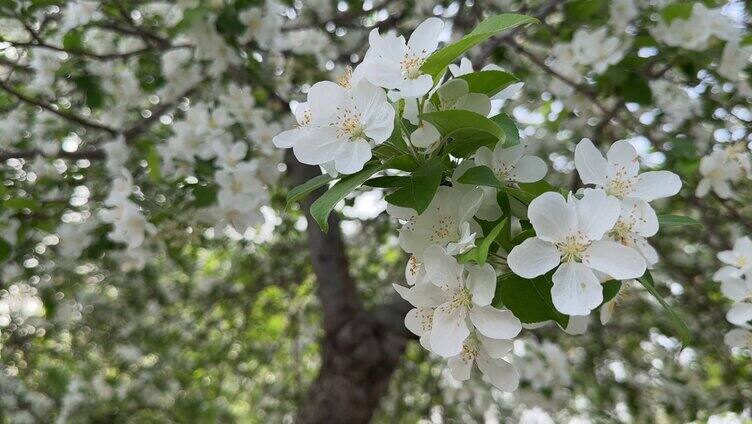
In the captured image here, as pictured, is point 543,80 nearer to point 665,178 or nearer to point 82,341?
point 665,178

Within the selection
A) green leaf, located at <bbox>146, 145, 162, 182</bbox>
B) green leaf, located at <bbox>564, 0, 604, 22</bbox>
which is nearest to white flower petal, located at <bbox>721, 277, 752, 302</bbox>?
green leaf, located at <bbox>564, 0, 604, 22</bbox>

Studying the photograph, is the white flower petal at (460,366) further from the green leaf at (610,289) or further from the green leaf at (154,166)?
the green leaf at (154,166)

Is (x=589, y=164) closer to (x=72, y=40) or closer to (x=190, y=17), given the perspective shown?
(x=190, y=17)

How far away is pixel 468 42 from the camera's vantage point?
79 centimetres

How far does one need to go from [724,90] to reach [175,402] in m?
3.16

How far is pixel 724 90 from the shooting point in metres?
2.38

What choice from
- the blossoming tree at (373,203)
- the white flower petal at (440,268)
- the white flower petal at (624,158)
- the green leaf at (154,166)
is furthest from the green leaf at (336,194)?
the green leaf at (154,166)

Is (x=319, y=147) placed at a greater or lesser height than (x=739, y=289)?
greater

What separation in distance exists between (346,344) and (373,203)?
22.2 inches

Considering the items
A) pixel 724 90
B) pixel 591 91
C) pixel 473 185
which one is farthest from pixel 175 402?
pixel 473 185

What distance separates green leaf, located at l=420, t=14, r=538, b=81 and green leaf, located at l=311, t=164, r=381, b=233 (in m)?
0.14

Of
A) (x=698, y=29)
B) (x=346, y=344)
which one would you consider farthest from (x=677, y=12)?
(x=346, y=344)

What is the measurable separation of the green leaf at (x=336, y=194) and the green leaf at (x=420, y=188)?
Result: 0.14 feet

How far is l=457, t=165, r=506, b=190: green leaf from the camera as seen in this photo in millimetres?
797
